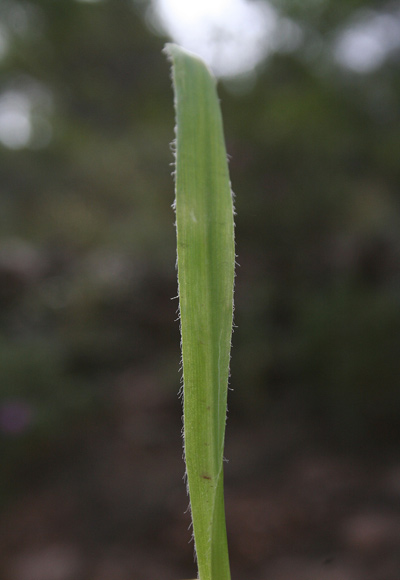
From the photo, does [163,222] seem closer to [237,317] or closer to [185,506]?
[237,317]

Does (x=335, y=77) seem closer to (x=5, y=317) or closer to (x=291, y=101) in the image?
(x=291, y=101)

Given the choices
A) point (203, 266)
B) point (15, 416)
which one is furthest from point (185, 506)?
point (203, 266)

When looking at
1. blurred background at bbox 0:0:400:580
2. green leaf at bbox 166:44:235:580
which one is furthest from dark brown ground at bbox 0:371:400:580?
green leaf at bbox 166:44:235:580

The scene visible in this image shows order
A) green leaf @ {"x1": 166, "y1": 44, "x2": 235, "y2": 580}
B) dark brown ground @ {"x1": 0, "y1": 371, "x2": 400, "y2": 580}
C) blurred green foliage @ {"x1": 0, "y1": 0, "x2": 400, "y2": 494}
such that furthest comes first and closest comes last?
blurred green foliage @ {"x1": 0, "y1": 0, "x2": 400, "y2": 494} → dark brown ground @ {"x1": 0, "y1": 371, "x2": 400, "y2": 580} → green leaf @ {"x1": 166, "y1": 44, "x2": 235, "y2": 580}

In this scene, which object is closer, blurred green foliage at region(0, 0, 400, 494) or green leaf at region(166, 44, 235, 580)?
green leaf at region(166, 44, 235, 580)

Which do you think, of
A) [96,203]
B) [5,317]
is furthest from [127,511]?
[96,203]

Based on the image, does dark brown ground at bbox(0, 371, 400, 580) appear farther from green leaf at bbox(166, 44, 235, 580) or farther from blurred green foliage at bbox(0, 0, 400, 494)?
green leaf at bbox(166, 44, 235, 580)

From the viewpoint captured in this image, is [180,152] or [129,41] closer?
[180,152]
